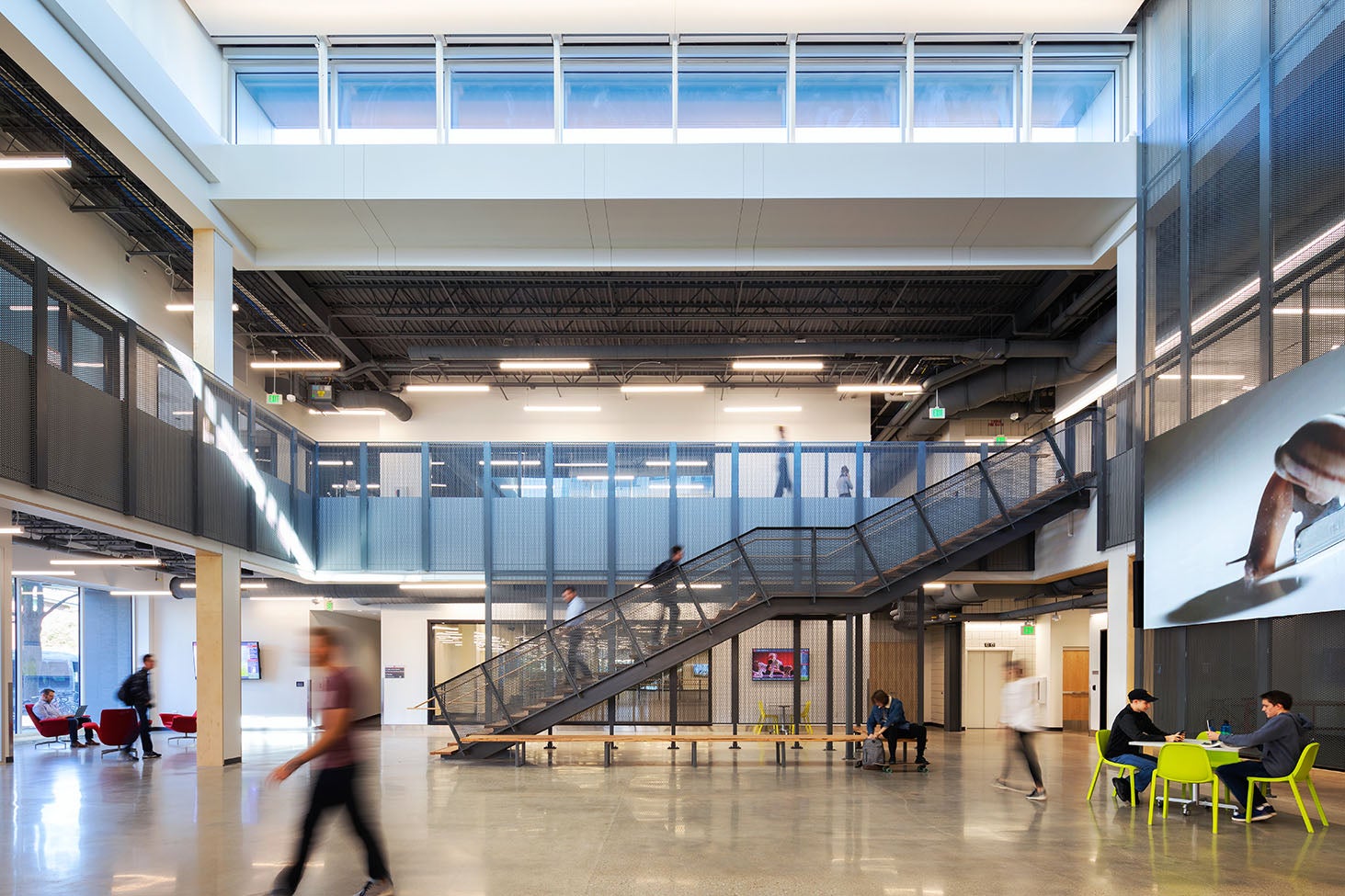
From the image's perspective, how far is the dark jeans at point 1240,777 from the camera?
9703 millimetres

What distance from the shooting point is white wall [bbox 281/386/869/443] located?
2681cm

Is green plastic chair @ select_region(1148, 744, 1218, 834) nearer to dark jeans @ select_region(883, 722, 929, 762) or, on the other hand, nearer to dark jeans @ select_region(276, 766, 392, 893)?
dark jeans @ select_region(883, 722, 929, 762)

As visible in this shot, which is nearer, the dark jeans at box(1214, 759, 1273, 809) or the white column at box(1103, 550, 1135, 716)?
the dark jeans at box(1214, 759, 1273, 809)

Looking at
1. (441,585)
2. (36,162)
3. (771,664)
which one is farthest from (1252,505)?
(441,585)

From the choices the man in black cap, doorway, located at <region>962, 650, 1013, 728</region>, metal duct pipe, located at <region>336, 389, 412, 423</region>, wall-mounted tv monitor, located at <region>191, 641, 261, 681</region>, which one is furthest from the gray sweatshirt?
wall-mounted tv monitor, located at <region>191, 641, 261, 681</region>

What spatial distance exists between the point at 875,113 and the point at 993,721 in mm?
16461

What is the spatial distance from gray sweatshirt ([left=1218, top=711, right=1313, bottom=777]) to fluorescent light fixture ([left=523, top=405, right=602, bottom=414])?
17903 mm

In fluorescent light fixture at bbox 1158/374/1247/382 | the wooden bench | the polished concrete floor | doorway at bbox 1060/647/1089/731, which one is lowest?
doorway at bbox 1060/647/1089/731

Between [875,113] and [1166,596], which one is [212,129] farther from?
[1166,596]

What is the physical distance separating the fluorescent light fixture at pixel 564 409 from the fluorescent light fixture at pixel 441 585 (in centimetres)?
508

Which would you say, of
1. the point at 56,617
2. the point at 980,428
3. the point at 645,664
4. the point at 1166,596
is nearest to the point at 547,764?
the point at 645,664

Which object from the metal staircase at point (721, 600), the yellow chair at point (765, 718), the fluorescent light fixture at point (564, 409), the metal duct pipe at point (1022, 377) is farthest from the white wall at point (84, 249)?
the metal duct pipe at point (1022, 377)

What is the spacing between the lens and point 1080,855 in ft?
26.5

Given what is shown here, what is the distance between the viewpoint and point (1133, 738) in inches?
419
